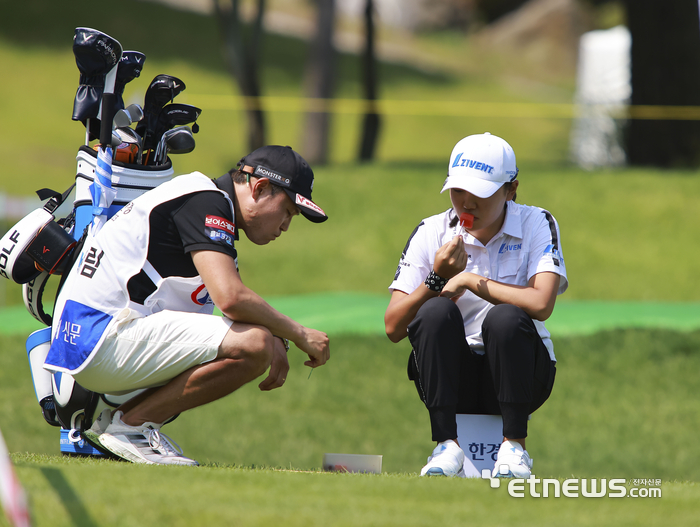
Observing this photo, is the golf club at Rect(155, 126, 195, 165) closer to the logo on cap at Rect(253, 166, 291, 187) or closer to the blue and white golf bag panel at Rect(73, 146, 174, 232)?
the blue and white golf bag panel at Rect(73, 146, 174, 232)

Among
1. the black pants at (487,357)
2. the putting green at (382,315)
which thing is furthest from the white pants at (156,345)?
the putting green at (382,315)

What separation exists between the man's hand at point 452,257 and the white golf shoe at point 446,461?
2.25 feet

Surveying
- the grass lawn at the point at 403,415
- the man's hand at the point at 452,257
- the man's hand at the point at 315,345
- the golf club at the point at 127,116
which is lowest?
the grass lawn at the point at 403,415

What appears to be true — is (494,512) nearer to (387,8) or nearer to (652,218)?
(652,218)

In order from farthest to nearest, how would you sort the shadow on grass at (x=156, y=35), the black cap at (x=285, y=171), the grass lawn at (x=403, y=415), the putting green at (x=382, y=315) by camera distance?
the shadow on grass at (x=156, y=35)
the putting green at (x=382, y=315)
the grass lawn at (x=403, y=415)
the black cap at (x=285, y=171)

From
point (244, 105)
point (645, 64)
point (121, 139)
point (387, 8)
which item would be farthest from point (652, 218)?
point (387, 8)

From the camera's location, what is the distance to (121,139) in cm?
393

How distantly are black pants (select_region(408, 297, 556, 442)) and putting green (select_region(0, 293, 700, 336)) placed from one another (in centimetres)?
350

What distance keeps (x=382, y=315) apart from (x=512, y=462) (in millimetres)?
3947

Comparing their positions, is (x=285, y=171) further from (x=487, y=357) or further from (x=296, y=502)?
(x=296, y=502)

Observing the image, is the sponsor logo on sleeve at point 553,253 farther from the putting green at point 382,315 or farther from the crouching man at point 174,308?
the putting green at point 382,315

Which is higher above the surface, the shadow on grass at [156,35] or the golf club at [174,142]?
the shadow on grass at [156,35]

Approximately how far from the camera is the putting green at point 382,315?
22.7 ft

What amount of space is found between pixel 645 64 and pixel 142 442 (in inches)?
436
